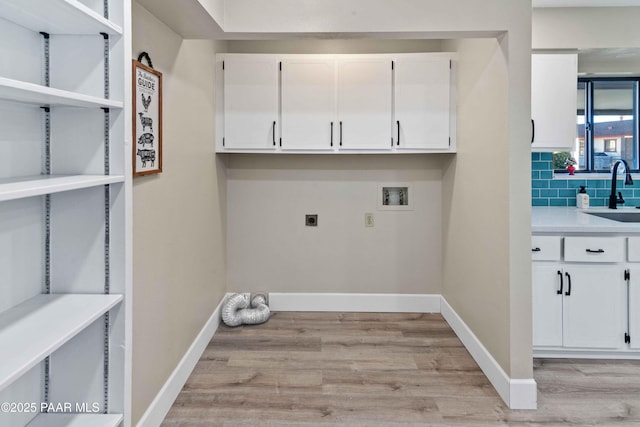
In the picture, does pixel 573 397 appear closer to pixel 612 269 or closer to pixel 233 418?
pixel 612 269

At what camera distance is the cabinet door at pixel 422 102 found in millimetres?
3421

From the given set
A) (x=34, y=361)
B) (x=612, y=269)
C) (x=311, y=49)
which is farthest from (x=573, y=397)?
(x=311, y=49)

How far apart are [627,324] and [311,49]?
120 inches

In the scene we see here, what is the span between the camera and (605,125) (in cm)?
381

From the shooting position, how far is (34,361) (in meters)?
0.97

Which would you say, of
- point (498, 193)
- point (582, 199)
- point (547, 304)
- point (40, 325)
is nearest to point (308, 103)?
point (498, 193)

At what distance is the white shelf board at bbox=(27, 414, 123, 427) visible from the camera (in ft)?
4.25

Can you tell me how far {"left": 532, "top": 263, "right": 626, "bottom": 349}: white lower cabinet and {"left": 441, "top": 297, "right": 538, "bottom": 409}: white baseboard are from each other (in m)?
0.38

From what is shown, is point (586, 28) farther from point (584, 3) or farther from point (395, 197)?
point (395, 197)

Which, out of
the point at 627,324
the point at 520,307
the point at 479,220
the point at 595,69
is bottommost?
the point at 627,324

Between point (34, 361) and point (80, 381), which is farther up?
point (34, 361)

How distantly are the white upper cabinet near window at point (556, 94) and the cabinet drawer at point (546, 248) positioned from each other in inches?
31.7

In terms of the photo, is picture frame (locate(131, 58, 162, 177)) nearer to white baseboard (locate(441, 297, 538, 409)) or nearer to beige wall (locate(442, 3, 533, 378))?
beige wall (locate(442, 3, 533, 378))

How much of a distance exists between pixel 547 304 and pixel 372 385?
1.25 metres
